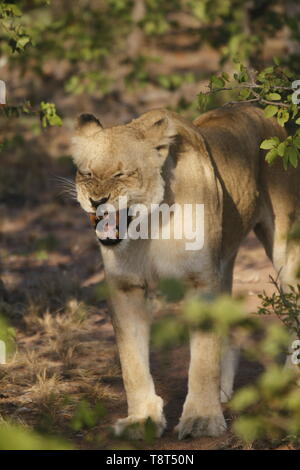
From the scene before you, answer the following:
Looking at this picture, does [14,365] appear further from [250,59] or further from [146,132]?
[250,59]

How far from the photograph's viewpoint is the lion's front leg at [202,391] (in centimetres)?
381

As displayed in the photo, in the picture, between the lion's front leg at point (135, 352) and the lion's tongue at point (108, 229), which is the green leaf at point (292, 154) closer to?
the lion's tongue at point (108, 229)

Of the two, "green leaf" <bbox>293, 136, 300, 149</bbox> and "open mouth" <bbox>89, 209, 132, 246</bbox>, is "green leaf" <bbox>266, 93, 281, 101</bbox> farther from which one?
"open mouth" <bbox>89, 209, 132, 246</bbox>

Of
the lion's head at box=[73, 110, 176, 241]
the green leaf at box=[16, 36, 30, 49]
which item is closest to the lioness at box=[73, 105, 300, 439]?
the lion's head at box=[73, 110, 176, 241]

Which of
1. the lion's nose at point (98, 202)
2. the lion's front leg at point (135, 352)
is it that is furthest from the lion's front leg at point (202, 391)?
the lion's nose at point (98, 202)

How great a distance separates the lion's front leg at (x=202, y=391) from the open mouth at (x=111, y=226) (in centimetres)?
59

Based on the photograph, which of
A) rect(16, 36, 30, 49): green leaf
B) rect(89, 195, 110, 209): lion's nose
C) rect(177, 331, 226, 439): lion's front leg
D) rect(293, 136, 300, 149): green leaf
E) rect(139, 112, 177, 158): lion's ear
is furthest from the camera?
rect(16, 36, 30, 49): green leaf

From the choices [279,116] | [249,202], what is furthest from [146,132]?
[249,202]

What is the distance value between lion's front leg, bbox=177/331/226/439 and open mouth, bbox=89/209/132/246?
0.59m

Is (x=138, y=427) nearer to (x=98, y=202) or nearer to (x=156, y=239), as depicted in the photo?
(x=156, y=239)

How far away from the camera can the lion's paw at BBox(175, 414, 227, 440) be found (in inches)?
150

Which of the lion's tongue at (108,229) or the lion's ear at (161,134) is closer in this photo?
the lion's tongue at (108,229)

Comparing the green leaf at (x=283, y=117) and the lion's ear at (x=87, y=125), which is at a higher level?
the lion's ear at (x=87, y=125)

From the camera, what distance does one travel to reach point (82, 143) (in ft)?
12.1
